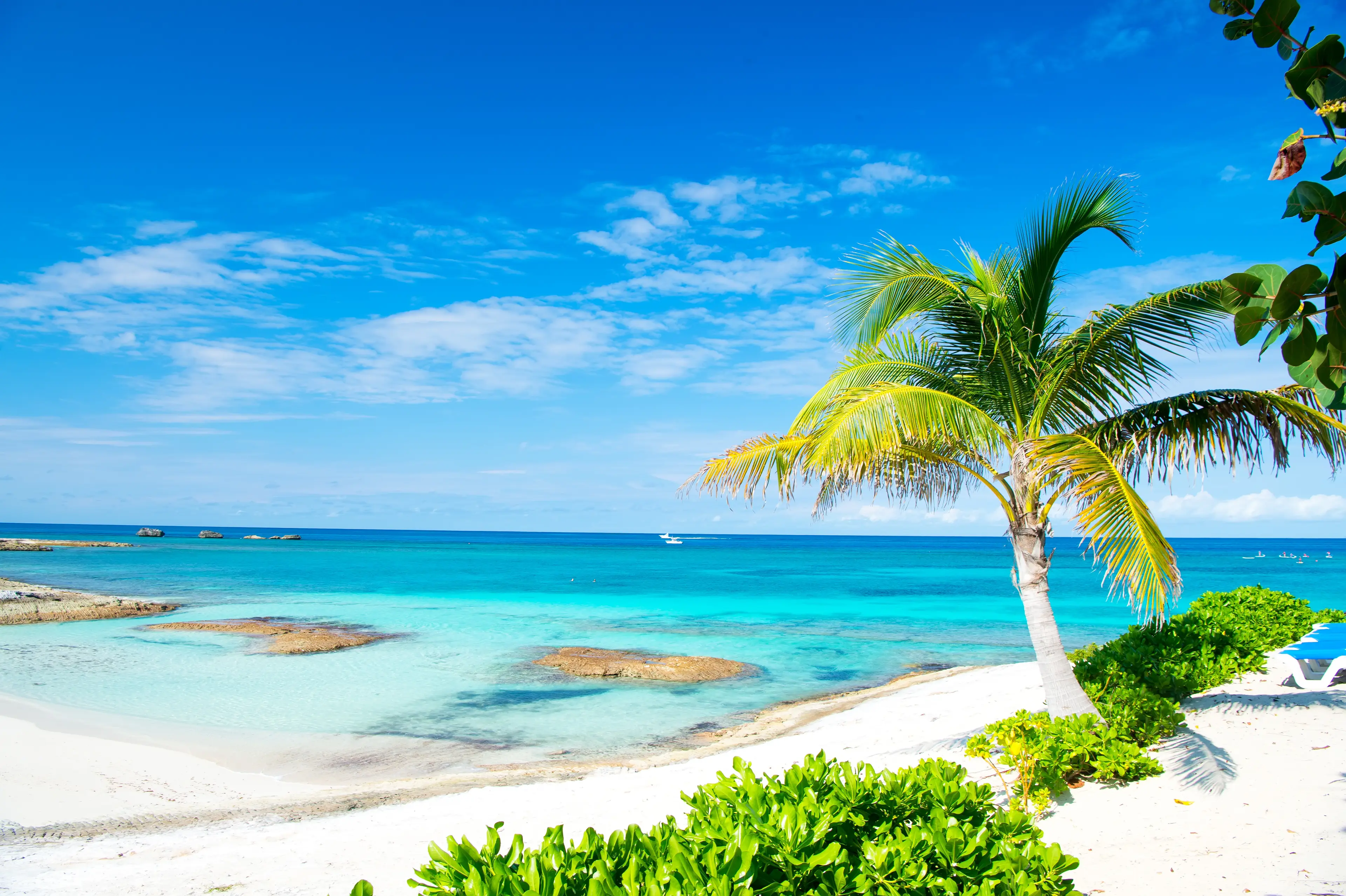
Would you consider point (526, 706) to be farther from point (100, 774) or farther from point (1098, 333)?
point (1098, 333)

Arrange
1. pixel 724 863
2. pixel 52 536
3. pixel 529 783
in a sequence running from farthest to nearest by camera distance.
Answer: pixel 52 536 → pixel 529 783 → pixel 724 863

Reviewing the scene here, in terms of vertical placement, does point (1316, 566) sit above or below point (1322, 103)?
below

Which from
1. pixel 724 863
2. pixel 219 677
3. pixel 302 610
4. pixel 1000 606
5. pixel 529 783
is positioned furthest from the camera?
pixel 1000 606

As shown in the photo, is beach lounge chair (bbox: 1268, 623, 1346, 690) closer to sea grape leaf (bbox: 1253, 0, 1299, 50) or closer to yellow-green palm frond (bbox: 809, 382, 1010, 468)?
yellow-green palm frond (bbox: 809, 382, 1010, 468)

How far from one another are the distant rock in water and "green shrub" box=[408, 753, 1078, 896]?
13.0 m

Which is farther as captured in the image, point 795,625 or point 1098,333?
point 795,625

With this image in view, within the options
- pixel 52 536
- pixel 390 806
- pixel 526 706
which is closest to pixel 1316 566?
pixel 526 706

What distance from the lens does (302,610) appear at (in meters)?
28.0

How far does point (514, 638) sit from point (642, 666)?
20.9ft

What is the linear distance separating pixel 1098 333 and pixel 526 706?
11232 millimetres

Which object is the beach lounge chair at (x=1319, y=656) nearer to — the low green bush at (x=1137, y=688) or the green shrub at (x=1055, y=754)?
the low green bush at (x=1137, y=688)

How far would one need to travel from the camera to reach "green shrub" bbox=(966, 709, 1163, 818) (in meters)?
5.73

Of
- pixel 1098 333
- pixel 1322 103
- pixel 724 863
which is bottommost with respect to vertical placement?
pixel 724 863

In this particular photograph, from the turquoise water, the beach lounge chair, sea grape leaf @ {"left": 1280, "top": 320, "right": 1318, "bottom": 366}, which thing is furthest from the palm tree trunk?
the turquoise water
